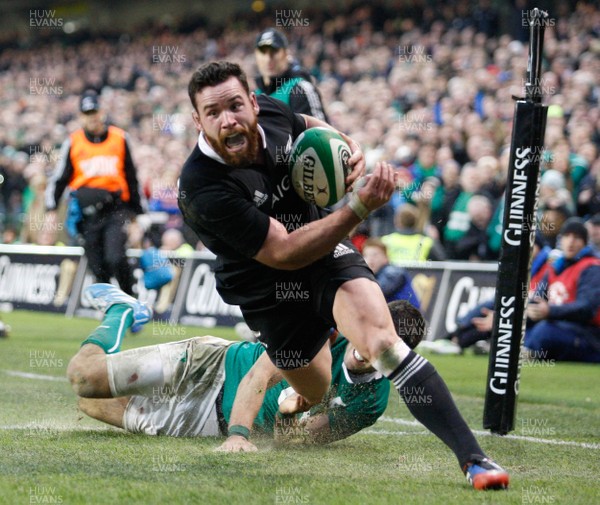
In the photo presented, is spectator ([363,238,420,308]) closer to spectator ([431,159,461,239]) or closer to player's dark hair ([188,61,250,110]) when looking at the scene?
spectator ([431,159,461,239])

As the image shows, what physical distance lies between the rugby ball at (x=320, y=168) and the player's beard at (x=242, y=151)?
9.6 inches

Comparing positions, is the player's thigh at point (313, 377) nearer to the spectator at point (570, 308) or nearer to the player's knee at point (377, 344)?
the player's knee at point (377, 344)

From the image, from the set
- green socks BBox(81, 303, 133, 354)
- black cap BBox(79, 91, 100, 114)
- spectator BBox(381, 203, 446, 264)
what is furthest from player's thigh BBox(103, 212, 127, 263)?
green socks BBox(81, 303, 133, 354)

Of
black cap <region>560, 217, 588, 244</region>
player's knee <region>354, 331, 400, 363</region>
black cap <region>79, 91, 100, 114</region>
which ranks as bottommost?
black cap <region>560, 217, 588, 244</region>

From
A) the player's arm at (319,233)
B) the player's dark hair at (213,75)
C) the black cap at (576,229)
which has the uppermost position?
the player's dark hair at (213,75)

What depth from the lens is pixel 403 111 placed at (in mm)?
17516

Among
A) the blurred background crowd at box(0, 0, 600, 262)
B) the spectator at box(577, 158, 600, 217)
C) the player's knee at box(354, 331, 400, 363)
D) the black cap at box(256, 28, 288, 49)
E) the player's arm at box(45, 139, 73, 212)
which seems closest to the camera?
the player's knee at box(354, 331, 400, 363)

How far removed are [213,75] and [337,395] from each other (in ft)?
6.33

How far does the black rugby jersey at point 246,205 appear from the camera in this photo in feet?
16.5

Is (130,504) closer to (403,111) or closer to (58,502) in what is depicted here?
(58,502)

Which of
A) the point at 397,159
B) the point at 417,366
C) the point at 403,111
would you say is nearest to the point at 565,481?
the point at 417,366

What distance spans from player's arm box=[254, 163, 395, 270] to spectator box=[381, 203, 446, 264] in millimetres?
7444

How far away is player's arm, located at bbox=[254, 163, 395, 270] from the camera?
477 cm

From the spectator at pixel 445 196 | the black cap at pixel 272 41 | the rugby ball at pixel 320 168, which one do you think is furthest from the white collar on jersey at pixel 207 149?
the spectator at pixel 445 196
